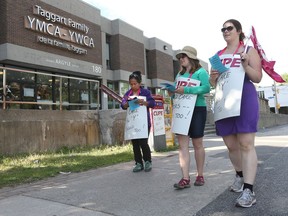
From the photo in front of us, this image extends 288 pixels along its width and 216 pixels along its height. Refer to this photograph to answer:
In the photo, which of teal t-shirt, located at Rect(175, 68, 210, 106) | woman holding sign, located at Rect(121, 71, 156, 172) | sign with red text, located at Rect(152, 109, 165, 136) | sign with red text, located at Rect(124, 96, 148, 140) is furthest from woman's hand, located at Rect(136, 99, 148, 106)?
sign with red text, located at Rect(152, 109, 165, 136)

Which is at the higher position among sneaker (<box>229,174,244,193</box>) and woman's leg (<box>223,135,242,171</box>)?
woman's leg (<box>223,135,242,171</box>)

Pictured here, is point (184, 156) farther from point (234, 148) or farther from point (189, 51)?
point (189, 51)

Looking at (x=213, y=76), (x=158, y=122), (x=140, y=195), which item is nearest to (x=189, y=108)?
(x=213, y=76)

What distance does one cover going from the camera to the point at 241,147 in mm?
3691

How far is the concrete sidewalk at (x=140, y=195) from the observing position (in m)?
3.56

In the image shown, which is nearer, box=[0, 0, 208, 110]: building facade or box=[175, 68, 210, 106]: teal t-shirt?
box=[175, 68, 210, 106]: teal t-shirt

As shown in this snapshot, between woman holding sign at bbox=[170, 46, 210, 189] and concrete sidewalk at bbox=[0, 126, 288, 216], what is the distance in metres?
0.36

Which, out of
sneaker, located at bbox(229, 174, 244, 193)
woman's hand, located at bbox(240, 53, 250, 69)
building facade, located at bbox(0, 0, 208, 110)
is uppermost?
building facade, located at bbox(0, 0, 208, 110)

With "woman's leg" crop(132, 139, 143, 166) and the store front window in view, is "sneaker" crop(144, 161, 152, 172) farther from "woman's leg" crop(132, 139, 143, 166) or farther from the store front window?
the store front window

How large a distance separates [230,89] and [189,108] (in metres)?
0.81

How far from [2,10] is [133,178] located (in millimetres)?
13669

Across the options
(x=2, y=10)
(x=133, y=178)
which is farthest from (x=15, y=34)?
(x=133, y=178)

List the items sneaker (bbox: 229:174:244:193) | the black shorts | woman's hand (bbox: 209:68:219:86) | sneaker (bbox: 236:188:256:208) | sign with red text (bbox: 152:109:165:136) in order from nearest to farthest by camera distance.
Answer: sneaker (bbox: 236:188:256:208)
woman's hand (bbox: 209:68:219:86)
sneaker (bbox: 229:174:244:193)
the black shorts
sign with red text (bbox: 152:109:165:136)

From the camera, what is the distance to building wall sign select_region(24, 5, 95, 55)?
675 inches
